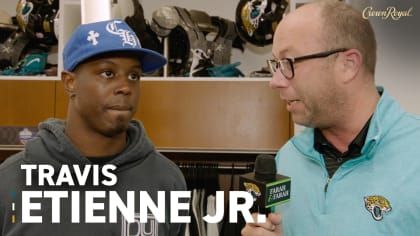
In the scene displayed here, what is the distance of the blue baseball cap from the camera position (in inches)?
41.9

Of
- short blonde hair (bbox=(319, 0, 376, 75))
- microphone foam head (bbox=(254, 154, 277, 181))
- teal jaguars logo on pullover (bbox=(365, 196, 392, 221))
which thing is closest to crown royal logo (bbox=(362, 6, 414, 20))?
short blonde hair (bbox=(319, 0, 376, 75))

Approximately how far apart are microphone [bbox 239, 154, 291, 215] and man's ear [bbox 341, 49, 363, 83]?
359 mm

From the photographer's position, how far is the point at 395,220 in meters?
0.94

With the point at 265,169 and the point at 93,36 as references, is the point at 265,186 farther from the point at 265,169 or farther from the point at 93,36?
the point at 93,36

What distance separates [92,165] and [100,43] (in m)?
0.34

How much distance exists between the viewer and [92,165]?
1122 millimetres

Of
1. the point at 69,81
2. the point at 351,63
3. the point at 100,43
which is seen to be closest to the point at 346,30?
the point at 351,63

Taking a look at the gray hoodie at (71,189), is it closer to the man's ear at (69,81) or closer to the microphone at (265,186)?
the man's ear at (69,81)

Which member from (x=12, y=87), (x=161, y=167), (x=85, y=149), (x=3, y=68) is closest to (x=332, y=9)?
(x=161, y=167)

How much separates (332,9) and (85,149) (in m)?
0.78

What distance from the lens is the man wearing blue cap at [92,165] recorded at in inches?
42.1

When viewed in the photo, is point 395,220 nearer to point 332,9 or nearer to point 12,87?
point 332,9

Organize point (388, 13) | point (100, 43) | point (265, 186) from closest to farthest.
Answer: point (265, 186), point (100, 43), point (388, 13)

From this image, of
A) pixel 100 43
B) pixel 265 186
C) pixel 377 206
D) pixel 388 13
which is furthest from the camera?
pixel 388 13
